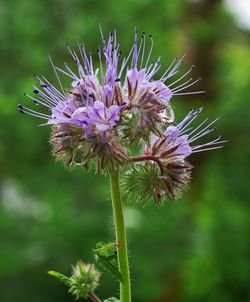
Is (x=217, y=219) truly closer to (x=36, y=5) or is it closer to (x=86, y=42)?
(x=86, y=42)

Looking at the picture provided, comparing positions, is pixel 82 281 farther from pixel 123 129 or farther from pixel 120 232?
pixel 123 129

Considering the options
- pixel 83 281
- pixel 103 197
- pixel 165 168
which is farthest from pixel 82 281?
pixel 103 197

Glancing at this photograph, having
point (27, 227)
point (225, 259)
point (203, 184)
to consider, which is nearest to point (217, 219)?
point (225, 259)

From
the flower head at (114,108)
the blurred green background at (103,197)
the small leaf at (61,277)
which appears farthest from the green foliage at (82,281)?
the blurred green background at (103,197)

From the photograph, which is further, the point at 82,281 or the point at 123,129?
the point at 82,281

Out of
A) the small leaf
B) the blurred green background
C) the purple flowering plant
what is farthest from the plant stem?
the blurred green background

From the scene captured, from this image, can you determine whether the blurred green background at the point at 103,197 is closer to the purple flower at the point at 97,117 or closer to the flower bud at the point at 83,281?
the flower bud at the point at 83,281

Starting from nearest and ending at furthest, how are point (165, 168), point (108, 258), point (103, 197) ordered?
point (108, 258), point (165, 168), point (103, 197)

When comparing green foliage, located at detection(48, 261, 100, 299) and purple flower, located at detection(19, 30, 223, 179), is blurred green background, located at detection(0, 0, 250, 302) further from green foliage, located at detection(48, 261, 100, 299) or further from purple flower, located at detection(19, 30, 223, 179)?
purple flower, located at detection(19, 30, 223, 179)

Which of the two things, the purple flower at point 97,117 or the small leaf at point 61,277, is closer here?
the purple flower at point 97,117
